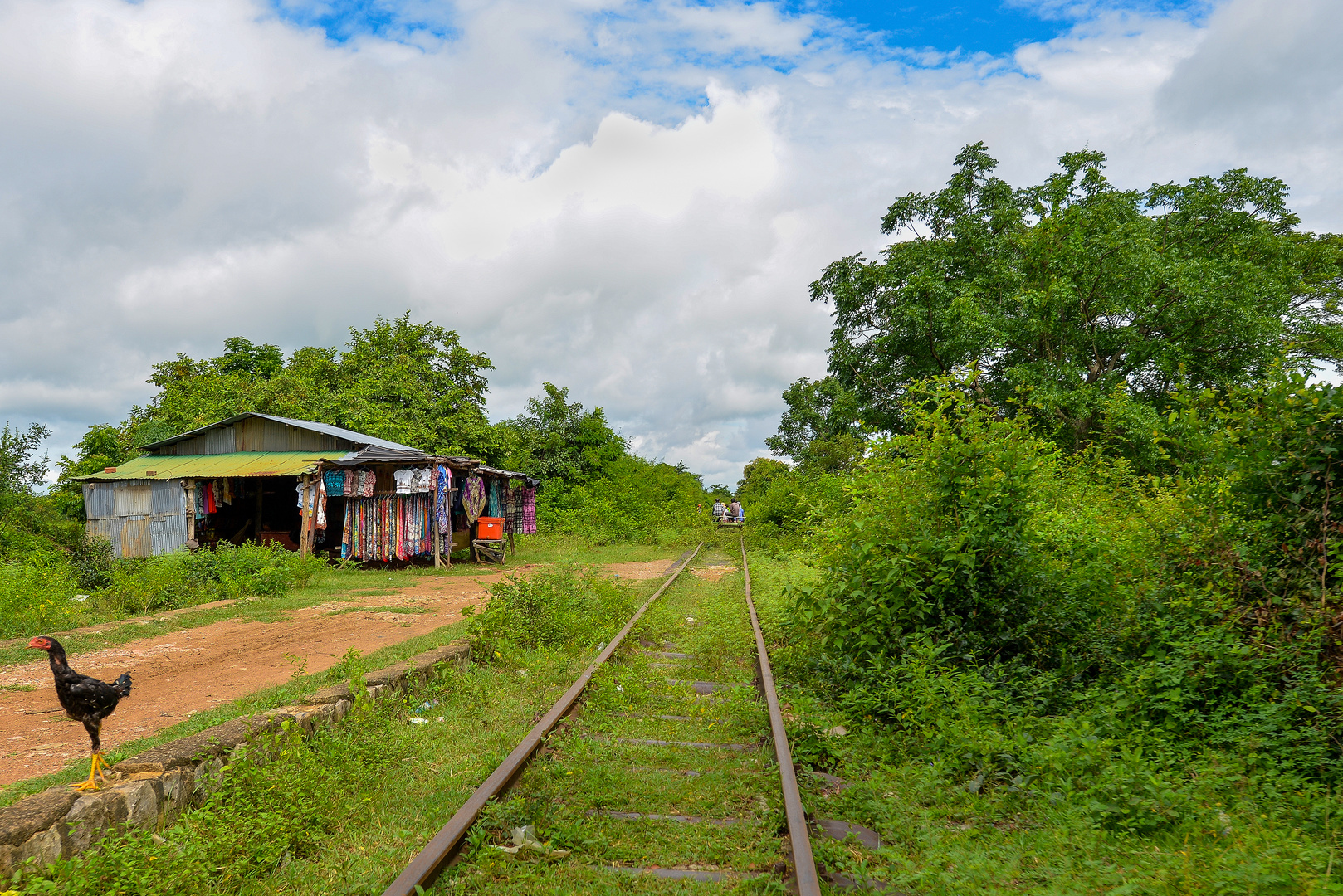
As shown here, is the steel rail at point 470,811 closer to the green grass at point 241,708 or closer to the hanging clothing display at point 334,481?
the green grass at point 241,708

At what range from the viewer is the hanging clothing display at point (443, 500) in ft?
57.5

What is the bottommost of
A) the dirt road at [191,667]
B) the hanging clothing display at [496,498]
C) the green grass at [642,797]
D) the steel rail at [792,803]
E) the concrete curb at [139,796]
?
the green grass at [642,797]

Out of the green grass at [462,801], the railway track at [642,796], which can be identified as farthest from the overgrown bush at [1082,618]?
the green grass at [462,801]

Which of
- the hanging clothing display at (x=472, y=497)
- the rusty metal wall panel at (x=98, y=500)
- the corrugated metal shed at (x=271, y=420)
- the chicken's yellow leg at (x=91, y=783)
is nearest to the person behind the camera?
the chicken's yellow leg at (x=91, y=783)

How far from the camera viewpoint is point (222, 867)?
331 cm

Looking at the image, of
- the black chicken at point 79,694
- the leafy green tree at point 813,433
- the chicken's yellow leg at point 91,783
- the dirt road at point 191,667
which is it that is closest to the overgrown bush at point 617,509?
the leafy green tree at point 813,433

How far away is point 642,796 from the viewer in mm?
4191

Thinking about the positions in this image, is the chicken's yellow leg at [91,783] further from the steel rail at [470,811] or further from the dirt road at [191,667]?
the steel rail at [470,811]

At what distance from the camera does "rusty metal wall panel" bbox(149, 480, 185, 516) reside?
1845 cm

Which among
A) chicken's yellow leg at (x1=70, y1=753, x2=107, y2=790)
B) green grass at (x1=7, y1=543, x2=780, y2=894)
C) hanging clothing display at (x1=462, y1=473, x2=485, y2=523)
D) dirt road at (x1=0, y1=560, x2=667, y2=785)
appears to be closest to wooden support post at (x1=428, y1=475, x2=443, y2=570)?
hanging clothing display at (x1=462, y1=473, x2=485, y2=523)

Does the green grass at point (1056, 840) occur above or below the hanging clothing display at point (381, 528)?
below

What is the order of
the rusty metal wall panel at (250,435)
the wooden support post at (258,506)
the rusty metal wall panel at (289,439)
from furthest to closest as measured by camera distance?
the wooden support post at (258,506)
the rusty metal wall panel at (250,435)
the rusty metal wall panel at (289,439)

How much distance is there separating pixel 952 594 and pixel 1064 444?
16.4 metres

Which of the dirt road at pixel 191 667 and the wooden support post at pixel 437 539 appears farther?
the wooden support post at pixel 437 539
